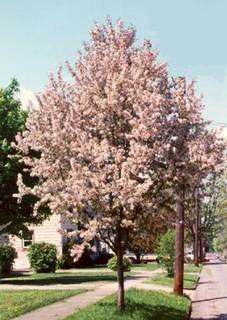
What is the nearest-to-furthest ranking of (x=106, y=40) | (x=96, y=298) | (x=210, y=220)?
(x=106, y=40) < (x=96, y=298) < (x=210, y=220)

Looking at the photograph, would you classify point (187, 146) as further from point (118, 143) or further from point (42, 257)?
point (42, 257)

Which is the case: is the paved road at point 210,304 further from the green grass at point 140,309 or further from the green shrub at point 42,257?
the green shrub at point 42,257

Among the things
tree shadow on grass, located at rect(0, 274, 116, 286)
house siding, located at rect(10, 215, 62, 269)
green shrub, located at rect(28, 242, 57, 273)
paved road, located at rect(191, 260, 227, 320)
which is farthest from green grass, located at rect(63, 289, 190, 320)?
house siding, located at rect(10, 215, 62, 269)

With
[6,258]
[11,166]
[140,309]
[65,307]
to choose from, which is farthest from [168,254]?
[140,309]

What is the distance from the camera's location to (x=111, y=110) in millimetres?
15773

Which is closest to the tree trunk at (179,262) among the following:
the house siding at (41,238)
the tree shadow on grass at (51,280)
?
the tree shadow on grass at (51,280)

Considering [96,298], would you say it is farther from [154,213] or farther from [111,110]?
[111,110]

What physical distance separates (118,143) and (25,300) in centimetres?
773

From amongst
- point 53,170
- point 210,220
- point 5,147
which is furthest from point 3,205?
point 210,220

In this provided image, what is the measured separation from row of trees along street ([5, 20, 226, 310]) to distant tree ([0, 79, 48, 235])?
12.1m

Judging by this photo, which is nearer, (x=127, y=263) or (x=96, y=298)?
(x=96, y=298)

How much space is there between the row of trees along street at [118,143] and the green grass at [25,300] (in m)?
3.23

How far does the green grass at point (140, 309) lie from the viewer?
16.0 meters

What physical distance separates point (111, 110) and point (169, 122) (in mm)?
1558
